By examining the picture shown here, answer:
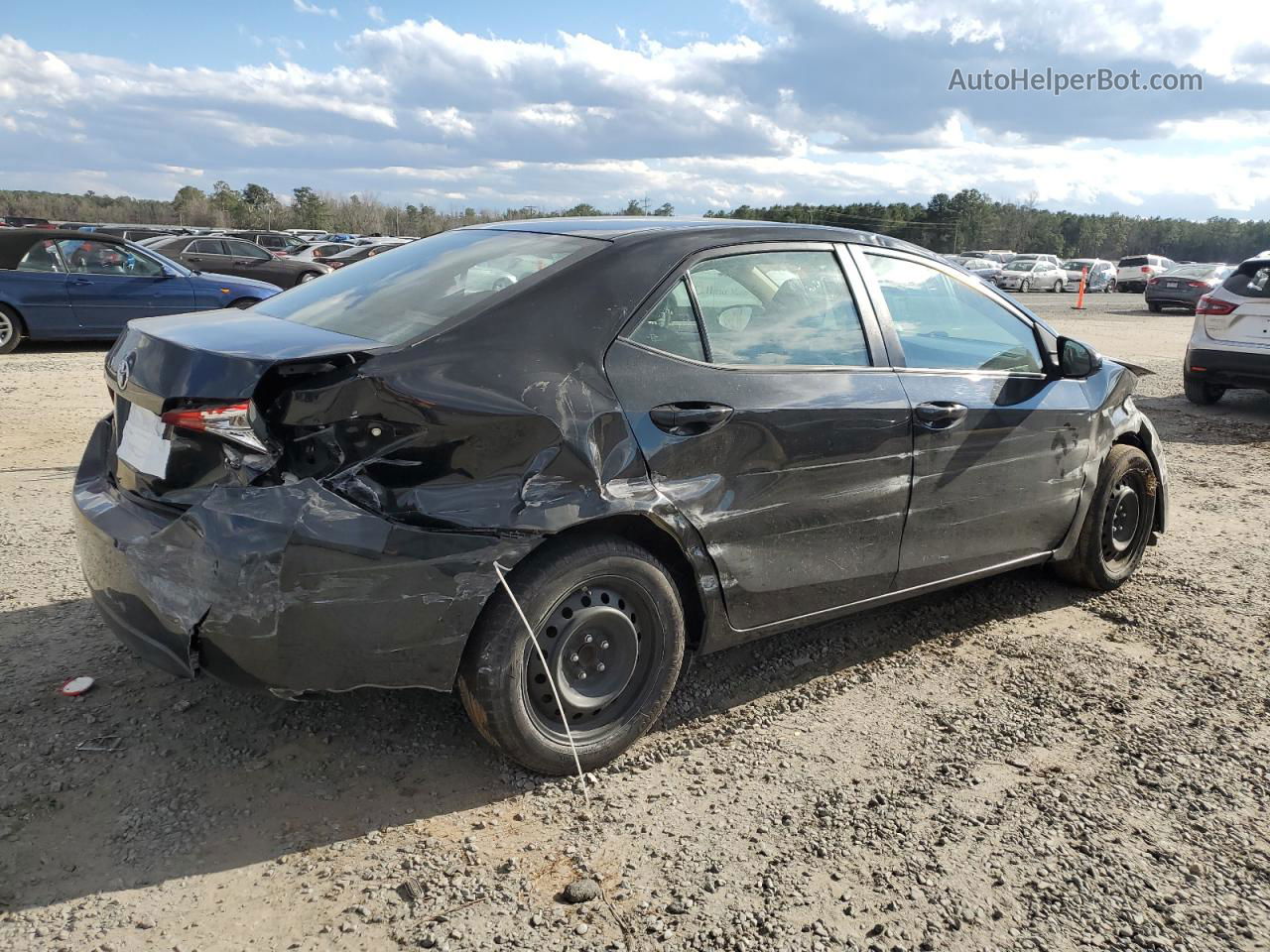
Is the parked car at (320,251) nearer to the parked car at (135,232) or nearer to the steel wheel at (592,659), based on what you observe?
the parked car at (135,232)

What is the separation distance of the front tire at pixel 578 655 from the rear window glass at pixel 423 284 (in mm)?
817

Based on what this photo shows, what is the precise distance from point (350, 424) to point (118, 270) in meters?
11.4

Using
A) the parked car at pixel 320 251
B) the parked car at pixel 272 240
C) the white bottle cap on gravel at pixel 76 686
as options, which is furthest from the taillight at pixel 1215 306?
the parked car at pixel 272 240

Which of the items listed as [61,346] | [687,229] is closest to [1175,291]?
[61,346]

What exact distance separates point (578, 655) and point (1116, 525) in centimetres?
317

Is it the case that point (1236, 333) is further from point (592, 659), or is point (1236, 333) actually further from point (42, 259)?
point (42, 259)

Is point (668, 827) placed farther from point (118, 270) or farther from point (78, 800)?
point (118, 270)

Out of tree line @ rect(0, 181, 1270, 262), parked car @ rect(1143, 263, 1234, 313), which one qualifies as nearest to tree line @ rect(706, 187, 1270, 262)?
tree line @ rect(0, 181, 1270, 262)

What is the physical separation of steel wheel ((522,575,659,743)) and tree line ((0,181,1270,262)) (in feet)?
167

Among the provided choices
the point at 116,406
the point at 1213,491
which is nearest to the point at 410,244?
the point at 116,406

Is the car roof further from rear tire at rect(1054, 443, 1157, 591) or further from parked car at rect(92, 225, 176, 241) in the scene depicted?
parked car at rect(92, 225, 176, 241)

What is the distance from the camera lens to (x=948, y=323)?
13.1ft

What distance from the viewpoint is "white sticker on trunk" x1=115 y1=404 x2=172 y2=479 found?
2826 mm

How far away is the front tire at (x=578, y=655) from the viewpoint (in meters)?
2.81
